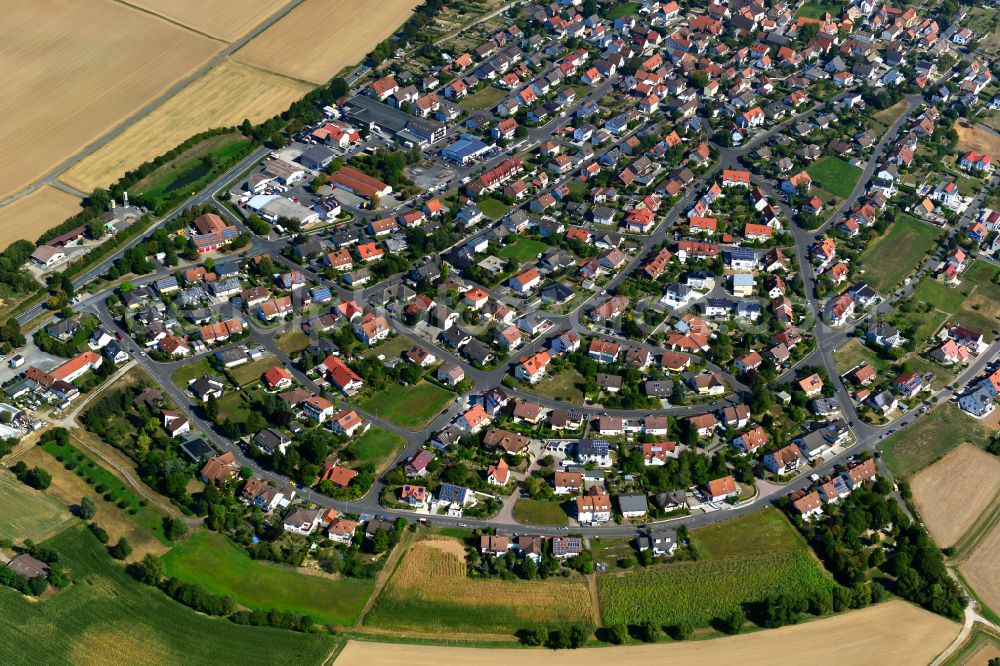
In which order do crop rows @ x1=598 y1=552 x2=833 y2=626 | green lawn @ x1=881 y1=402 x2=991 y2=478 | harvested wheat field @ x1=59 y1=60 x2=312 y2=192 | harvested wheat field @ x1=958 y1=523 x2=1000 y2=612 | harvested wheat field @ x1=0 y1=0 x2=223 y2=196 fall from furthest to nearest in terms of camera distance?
harvested wheat field @ x1=0 y1=0 x2=223 y2=196
harvested wheat field @ x1=59 y1=60 x2=312 y2=192
green lawn @ x1=881 y1=402 x2=991 y2=478
harvested wheat field @ x1=958 y1=523 x2=1000 y2=612
crop rows @ x1=598 y1=552 x2=833 y2=626

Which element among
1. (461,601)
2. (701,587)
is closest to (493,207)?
(461,601)

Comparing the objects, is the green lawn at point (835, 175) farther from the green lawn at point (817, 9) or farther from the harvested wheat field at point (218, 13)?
the harvested wheat field at point (218, 13)

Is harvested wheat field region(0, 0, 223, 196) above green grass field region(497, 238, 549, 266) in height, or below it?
below

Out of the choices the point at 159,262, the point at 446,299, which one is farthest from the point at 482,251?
the point at 159,262

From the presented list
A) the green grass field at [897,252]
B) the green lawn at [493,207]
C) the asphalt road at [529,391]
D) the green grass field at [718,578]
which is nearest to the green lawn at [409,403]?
the asphalt road at [529,391]

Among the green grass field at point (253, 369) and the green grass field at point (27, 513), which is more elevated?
the green grass field at point (253, 369)

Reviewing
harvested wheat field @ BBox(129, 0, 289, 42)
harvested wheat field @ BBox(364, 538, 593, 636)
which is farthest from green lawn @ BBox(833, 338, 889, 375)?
harvested wheat field @ BBox(129, 0, 289, 42)

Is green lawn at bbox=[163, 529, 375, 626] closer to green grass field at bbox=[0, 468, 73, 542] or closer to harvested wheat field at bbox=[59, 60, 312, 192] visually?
green grass field at bbox=[0, 468, 73, 542]
